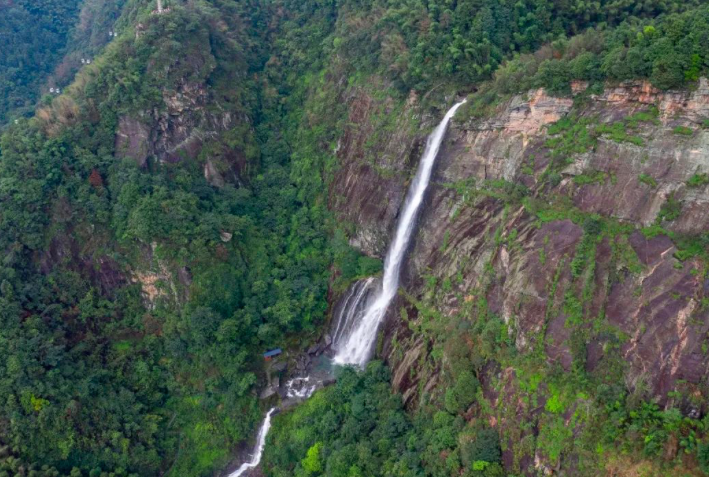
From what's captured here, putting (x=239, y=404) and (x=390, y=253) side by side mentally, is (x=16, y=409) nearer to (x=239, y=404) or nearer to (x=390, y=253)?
(x=239, y=404)

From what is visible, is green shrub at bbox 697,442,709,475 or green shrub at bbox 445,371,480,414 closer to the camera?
green shrub at bbox 697,442,709,475

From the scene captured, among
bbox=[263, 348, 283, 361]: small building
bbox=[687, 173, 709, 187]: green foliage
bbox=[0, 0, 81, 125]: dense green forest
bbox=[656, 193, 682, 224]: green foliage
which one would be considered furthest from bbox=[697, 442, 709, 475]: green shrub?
bbox=[0, 0, 81, 125]: dense green forest

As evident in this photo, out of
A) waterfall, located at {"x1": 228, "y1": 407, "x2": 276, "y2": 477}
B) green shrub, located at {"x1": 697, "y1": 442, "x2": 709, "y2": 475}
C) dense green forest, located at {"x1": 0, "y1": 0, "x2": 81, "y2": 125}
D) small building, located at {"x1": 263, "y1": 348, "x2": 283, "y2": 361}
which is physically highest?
dense green forest, located at {"x1": 0, "y1": 0, "x2": 81, "y2": 125}

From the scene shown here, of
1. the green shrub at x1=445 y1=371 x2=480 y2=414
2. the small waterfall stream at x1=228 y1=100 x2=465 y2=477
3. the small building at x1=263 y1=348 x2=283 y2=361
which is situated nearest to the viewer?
the green shrub at x1=445 y1=371 x2=480 y2=414

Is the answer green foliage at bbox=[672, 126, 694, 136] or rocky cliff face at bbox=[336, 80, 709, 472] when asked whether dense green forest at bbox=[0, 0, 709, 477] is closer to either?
rocky cliff face at bbox=[336, 80, 709, 472]

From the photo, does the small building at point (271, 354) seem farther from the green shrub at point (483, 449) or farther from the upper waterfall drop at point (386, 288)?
the green shrub at point (483, 449)
